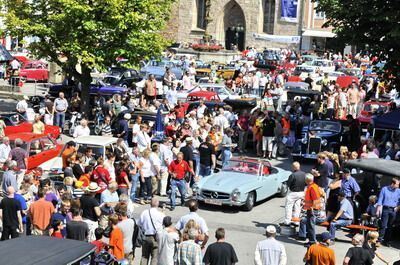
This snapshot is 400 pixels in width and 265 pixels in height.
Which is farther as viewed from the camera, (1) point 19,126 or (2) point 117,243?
(1) point 19,126

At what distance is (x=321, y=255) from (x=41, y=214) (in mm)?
5339

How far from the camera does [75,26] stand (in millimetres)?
29422

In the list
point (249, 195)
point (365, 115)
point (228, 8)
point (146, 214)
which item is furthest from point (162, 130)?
point (228, 8)

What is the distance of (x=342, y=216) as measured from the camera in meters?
17.4

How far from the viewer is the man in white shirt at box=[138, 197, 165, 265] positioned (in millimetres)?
→ 14469

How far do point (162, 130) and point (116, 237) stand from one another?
44.0ft

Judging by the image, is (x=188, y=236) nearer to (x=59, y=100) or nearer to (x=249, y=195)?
(x=249, y=195)

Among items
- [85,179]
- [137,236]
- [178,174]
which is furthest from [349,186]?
[85,179]

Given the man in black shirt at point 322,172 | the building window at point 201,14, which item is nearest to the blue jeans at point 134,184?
the man in black shirt at point 322,172

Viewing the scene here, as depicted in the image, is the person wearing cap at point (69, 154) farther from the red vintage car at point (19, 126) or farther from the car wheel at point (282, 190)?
the car wheel at point (282, 190)

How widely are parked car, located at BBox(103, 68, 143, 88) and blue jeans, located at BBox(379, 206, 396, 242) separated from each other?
22.9 metres

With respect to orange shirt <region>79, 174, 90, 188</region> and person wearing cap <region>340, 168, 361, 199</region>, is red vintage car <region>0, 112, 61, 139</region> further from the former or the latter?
person wearing cap <region>340, 168, 361, 199</region>

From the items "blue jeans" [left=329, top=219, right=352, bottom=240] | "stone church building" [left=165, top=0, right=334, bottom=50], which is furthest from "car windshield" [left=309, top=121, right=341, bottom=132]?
"stone church building" [left=165, top=0, right=334, bottom=50]

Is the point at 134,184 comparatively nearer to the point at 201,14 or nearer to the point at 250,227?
the point at 250,227
